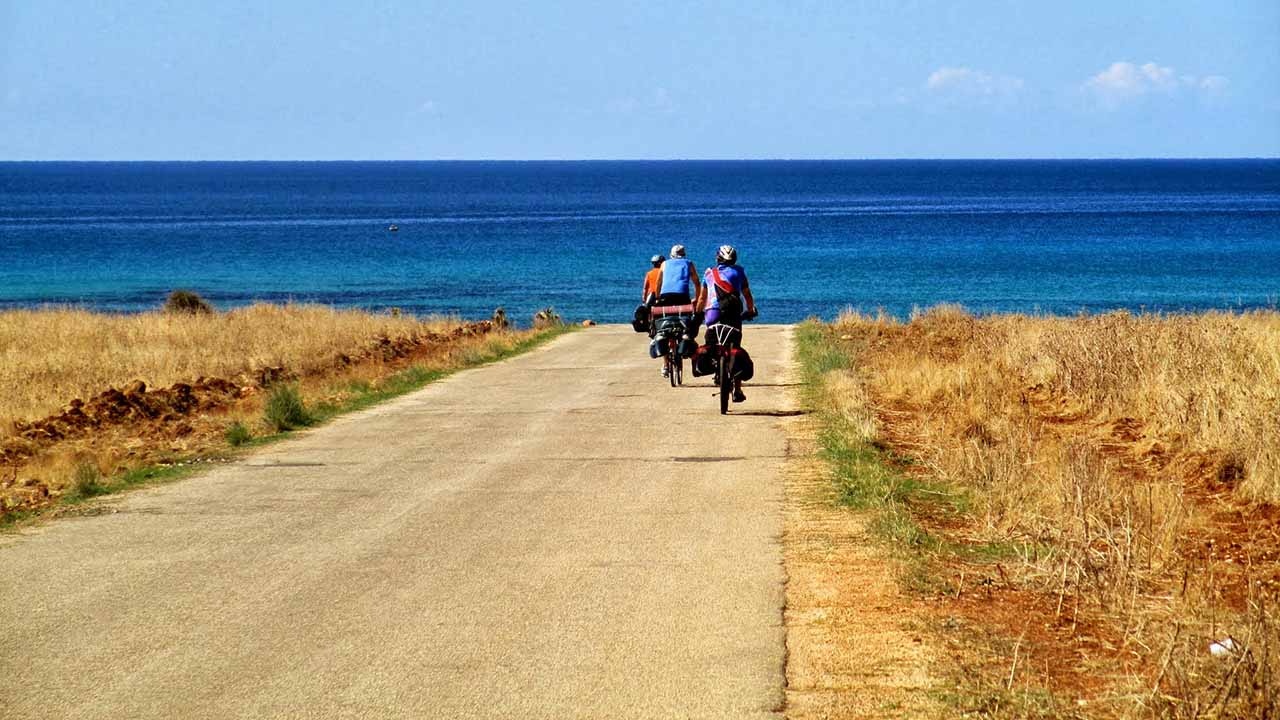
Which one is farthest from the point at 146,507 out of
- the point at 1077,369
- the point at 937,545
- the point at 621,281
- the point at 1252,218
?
the point at 1252,218

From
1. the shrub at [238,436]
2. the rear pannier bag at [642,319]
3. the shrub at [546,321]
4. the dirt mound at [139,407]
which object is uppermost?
the rear pannier bag at [642,319]

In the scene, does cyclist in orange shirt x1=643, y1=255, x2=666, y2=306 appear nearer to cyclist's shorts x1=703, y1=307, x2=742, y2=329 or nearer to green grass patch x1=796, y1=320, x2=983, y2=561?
cyclist's shorts x1=703, y1=307, x2=742, y2=329

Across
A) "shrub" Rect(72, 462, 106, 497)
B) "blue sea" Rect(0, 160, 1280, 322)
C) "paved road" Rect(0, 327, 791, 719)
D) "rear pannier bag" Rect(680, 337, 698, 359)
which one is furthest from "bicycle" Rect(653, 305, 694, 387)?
"blue sea" Rect(0, 160, 1280, 322)

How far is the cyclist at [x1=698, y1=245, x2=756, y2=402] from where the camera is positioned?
648 inches

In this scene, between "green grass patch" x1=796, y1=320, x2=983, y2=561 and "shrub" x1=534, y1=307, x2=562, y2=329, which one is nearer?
"green grass patch" x1=796, y1=320, x2=983, y2=561

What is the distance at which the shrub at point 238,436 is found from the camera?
1453cm

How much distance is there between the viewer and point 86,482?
37.9 ft

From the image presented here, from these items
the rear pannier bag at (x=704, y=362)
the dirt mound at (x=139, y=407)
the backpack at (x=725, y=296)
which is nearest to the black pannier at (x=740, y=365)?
the backpack at (x=725, y=296)

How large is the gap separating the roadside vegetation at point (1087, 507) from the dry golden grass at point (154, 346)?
10.3m

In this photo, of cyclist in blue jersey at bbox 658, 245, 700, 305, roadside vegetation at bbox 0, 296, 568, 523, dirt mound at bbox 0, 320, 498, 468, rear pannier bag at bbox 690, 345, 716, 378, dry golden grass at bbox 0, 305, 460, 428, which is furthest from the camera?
dry golden grass at bbox 0, 305, 460, 428

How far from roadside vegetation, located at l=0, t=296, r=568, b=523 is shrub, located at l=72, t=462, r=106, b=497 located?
2 cm

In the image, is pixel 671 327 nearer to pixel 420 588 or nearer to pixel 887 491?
pixel 887 491

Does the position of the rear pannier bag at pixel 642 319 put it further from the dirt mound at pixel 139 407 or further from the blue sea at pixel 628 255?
the blue sea at pixel 628 255

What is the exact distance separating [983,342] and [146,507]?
14.9 metres
